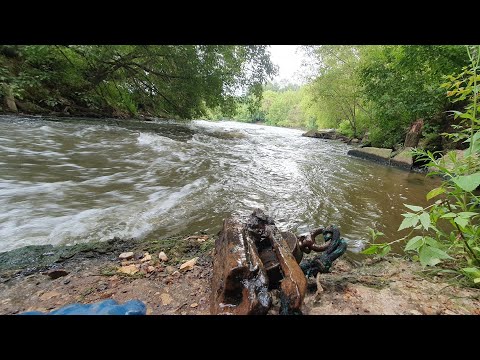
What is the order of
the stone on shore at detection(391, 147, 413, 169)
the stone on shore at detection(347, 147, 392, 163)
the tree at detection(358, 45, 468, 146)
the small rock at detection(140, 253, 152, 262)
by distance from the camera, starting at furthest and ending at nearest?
the stone on shore at detection(347, 147, 392, 163)
the stone on shore at detection(391, 147, 413, 169)
the tree at detection(358, 45, 468, 146)
the small rock at detection(140, 253, 152, 262)

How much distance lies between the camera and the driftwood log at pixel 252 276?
1310 mm

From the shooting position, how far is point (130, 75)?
570 inches

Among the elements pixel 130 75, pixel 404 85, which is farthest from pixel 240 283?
pixel 130 75

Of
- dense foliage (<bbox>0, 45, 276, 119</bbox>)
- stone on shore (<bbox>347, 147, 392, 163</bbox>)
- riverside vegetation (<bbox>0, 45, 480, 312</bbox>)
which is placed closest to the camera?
riverside vegetation (<bbox>0, 45, 480, 312</bbox>)

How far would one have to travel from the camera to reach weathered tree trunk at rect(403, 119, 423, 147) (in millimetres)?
10953

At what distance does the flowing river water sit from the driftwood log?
1527 millimetres

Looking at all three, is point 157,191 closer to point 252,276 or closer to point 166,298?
point 166,298

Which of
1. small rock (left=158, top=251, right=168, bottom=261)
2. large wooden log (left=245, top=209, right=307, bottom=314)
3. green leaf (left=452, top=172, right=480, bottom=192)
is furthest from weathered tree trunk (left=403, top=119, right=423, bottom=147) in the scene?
small rock (left=158, top=251, right=168, bottom=261)

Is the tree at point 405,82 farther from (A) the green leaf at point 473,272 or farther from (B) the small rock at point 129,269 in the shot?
(B) the small rock at point 129,269

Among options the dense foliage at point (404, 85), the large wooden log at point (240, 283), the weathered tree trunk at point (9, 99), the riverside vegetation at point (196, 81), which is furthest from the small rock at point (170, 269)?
the weathered tree trunk at point (9, 99)

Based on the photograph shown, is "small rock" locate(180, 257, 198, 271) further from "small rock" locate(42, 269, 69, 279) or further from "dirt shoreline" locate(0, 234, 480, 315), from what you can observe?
"small rock" locate(42, 269, 69, 279)

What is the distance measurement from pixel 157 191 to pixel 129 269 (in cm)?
250
